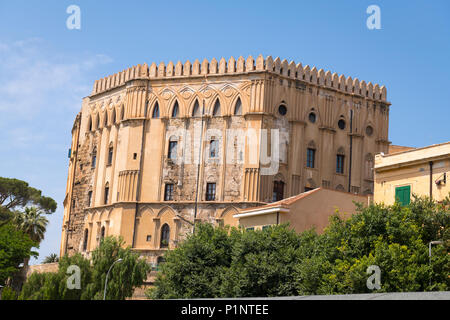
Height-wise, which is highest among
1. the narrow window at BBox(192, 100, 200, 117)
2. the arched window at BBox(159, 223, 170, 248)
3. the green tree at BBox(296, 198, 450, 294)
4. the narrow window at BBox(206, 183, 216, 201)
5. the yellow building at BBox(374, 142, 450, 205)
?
the narrow window at BBox(192, 100, 200, 117)

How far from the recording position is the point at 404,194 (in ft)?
109

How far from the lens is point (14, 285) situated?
59719 mm

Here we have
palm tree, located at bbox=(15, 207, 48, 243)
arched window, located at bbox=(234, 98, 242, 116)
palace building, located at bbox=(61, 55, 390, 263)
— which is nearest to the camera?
palace building, located at bbox=(61, 55, 390, 263)

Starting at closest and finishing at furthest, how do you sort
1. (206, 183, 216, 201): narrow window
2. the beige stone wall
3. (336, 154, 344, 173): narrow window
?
the beige stone wall, (206, 183, 216, 201): narrow window, (336, 154, 344, 173): narrow window

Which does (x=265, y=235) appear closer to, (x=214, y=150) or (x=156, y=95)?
(x=214, y=150)

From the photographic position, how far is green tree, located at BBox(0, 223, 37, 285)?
55.9 meters

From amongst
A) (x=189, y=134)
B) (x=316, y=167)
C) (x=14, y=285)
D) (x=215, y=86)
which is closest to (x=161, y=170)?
(x=189, y=134)

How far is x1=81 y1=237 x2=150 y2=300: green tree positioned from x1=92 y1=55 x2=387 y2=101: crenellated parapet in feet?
52.1

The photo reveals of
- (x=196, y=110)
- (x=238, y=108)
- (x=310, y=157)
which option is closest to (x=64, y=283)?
(x=196, y=110)

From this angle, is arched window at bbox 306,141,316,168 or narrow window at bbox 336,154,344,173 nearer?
arched window at bbox 306,141,316,168

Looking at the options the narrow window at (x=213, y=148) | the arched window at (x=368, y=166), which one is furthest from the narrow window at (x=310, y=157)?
the narrow window at (x=213, y=148)

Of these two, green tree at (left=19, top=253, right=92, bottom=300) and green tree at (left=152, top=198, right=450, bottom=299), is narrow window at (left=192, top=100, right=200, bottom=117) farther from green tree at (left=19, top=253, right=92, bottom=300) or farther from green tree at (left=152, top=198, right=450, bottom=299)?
green tree at (left=152, top=198, right=450, bottom=299)

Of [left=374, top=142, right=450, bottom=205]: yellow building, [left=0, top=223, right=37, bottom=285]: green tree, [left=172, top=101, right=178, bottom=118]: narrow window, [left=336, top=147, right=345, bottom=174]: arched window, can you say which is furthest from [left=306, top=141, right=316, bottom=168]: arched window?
[left=0, top=223, right=37, bottom=285]: green tree
